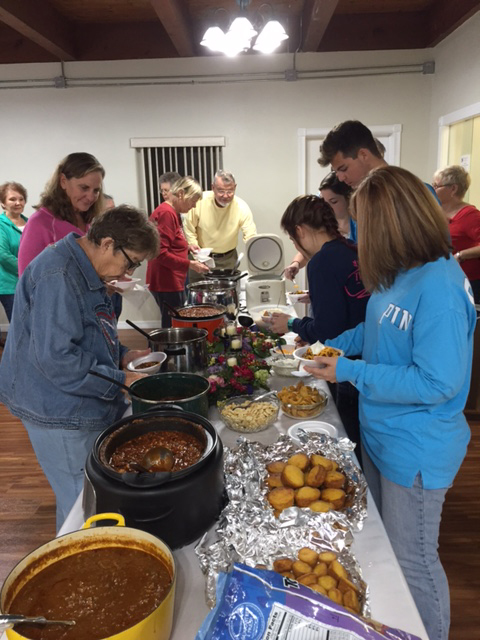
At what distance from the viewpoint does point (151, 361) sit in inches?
60.6

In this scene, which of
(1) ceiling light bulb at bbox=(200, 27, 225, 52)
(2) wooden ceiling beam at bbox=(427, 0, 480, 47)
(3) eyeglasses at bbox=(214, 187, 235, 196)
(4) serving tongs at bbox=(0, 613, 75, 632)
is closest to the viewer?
(4) serving tongs at bbox=(0, 613, 75, 632)

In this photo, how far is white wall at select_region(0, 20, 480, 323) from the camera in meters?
4.95

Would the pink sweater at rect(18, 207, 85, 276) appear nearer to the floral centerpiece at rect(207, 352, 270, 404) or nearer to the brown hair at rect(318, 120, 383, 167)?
the floral centerpiece at rect(207, 352, 270, 404)

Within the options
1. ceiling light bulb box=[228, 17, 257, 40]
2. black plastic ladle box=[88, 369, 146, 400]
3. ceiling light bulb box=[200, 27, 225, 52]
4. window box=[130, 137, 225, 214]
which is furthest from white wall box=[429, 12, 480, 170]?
black plastic ladle box=[88, 369, 146, 400]

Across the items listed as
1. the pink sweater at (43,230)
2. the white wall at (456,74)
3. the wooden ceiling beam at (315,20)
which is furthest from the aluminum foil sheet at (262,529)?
the white wall at (456,74)

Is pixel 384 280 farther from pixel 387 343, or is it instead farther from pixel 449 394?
pixel 449 394

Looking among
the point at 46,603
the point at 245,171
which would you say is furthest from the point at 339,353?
the point at 245,171

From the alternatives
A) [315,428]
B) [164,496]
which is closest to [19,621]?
[164,496]

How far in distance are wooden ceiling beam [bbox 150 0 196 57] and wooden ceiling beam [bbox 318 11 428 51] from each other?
1.36 m

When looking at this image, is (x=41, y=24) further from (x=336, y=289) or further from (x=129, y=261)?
(x=336, y=289)

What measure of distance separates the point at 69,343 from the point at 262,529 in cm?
70

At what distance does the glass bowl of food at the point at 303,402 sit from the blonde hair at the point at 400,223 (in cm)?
49

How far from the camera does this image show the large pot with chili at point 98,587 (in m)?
0.64

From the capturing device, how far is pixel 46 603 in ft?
2.24
